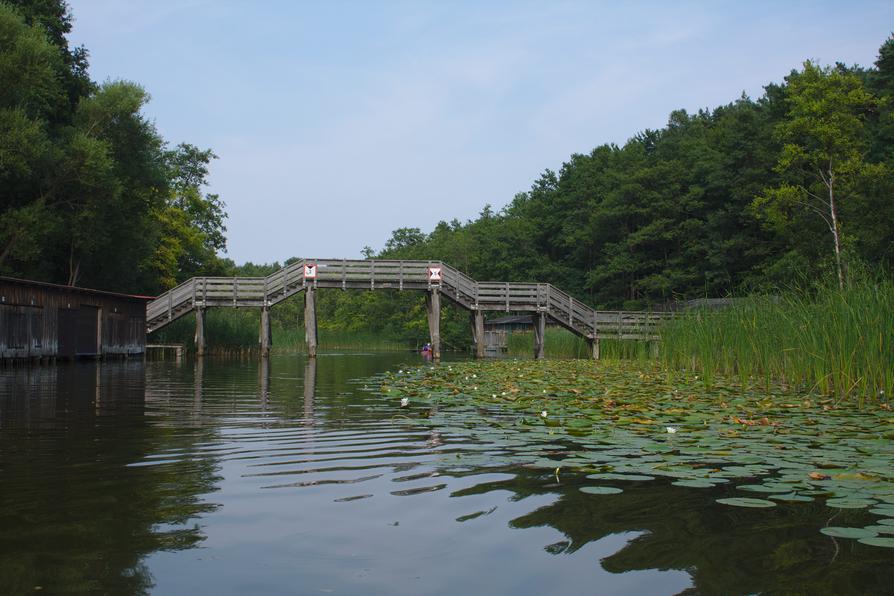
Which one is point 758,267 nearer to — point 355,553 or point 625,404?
point 625,404

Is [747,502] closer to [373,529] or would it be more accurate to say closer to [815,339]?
[373,529]

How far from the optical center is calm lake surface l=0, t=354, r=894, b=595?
114 inches

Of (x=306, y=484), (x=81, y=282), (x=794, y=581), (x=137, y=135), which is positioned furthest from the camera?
(x=81, y=282)

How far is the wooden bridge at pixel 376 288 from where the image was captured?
1353 inches

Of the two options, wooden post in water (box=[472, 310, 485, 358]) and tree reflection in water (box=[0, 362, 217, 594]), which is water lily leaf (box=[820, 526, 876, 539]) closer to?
tree reflection in water (box=[0, 362, 217, 594])

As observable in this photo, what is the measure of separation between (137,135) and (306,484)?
33.0 meters

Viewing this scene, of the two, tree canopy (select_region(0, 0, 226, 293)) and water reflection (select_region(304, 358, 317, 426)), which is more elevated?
tree canopy (select_region(0, 0, 226, 293))

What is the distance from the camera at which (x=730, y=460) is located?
527 centimetres

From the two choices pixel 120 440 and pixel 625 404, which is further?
pixel 625 404

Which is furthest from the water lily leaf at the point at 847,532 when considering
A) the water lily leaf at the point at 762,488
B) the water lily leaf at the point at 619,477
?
the water lily leaf at the point at 619,477

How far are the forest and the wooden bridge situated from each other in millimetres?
3896

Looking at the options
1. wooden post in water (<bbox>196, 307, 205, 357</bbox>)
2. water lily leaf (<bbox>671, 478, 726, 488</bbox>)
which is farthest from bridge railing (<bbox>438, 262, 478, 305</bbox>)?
water lily leaf (<bbox>671, 478, 726, 488</bbox>)

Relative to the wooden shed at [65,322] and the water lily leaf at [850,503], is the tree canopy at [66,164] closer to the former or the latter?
the wooden shed at [65,322]

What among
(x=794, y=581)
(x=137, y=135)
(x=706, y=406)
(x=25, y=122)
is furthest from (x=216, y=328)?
(x=794, y=581)
